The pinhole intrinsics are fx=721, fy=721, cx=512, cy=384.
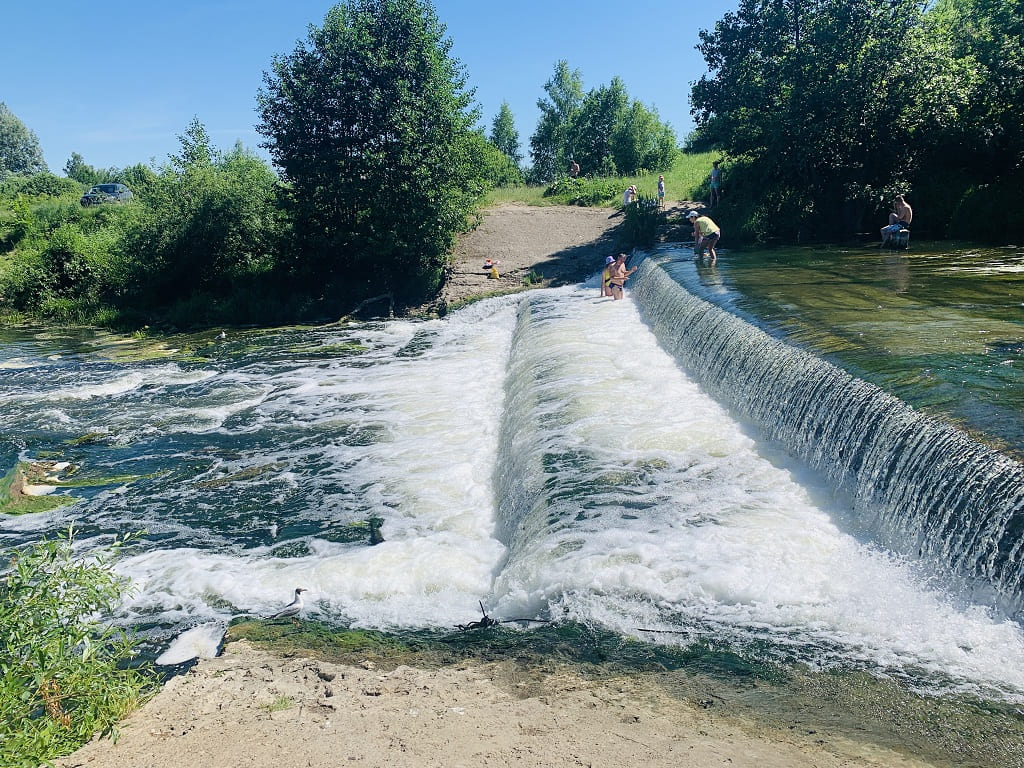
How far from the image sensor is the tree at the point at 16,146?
86.7 meters

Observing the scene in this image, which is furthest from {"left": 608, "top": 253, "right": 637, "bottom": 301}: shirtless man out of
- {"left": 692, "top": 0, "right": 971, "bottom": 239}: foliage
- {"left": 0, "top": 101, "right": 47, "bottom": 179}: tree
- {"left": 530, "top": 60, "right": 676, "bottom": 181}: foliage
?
{"left": 0, "top": 101, "right": 47, "bottom": 179}: tree

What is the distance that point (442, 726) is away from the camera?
13.6 feet

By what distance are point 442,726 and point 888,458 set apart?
15.2ft

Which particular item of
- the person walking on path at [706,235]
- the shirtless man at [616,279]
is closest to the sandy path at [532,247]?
the shirtless man at [616,279]

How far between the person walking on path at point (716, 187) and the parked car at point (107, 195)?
33.2 m

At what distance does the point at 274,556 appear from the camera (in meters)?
7.29

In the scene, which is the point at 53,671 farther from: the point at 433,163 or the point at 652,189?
the point at 652,189

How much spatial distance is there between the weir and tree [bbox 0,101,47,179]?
331 ft

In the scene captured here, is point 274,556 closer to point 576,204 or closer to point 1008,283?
point 1008,283

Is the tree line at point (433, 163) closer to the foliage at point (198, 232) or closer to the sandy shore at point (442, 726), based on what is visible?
the foliage at point (198, 232)

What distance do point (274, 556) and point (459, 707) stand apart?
11.8 ft

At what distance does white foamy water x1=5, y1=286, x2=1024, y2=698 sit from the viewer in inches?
213

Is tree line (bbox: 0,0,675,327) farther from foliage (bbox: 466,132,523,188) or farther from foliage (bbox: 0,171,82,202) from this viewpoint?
foliage (bbox: 0,171,82,202)

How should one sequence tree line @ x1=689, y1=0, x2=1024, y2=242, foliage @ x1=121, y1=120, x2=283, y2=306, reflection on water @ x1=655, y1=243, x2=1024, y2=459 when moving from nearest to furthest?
reflection on water @ x1=655, y1=243, x2=1024, y2=459 → tree line @ x1=689, y1=0, x2=1024, y2=242 → foliage @ x1=121, y1=120, x2=283, y2=306
